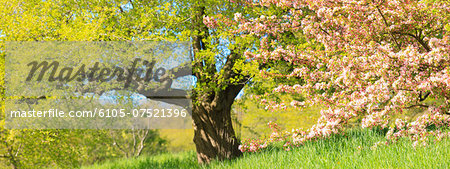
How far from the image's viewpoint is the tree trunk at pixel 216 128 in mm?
11617

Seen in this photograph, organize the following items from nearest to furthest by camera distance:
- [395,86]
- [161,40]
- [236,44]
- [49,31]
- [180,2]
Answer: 1. [395,86]
2. [236,44]
3. [161,40]
4. [180,2]
5. [49,31]

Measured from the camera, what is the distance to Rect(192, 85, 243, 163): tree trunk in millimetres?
11617

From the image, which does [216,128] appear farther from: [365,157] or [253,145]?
[365,157]

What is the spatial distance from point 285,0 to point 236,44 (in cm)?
231

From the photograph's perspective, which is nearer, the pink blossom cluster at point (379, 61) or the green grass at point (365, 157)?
the pink blossom cluster at point (379, 61)

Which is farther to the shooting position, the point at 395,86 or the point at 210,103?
the point at 210,103

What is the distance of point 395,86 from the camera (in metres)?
5.09

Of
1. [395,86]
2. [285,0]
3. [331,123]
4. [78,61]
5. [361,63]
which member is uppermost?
[285,0]

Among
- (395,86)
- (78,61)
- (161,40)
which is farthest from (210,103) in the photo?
(395,86)

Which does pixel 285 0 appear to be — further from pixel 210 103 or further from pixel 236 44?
pixel 210 103

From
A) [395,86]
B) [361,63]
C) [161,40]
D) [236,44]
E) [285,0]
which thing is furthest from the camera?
[161,40]

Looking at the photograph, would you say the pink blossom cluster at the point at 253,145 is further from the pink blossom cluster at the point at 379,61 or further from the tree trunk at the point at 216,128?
the tree trunk at the point at 216,128

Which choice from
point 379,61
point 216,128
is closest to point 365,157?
point 379,61

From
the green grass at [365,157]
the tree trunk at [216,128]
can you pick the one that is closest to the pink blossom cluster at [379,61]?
the green grass at [365,157]
